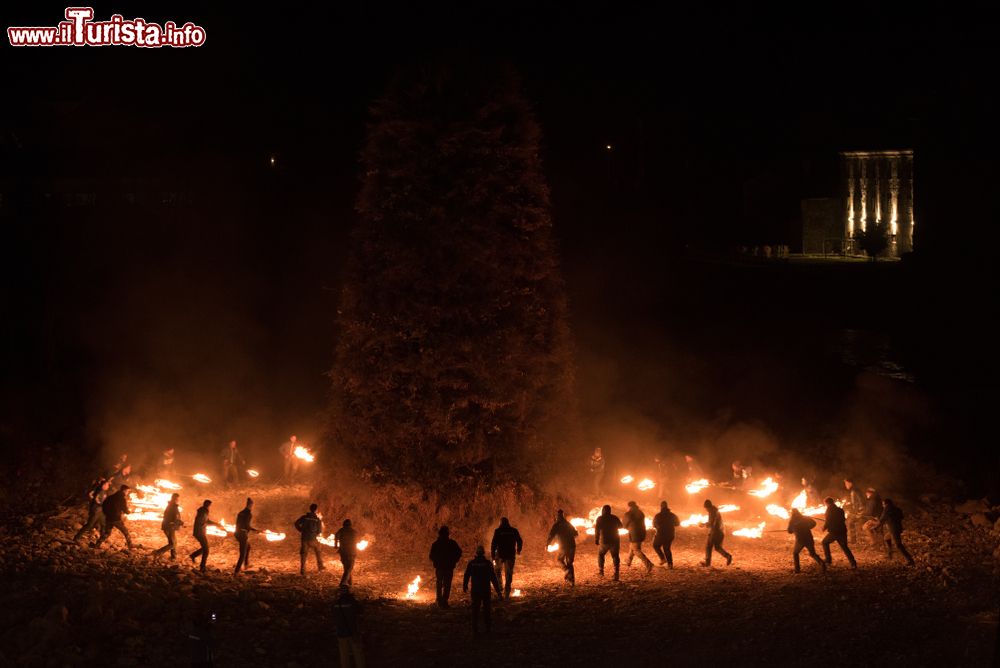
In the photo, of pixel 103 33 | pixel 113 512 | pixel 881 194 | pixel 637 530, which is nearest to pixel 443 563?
pixel 637 530

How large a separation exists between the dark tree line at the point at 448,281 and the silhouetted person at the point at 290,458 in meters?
6.00

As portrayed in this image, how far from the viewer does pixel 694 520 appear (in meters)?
22.5

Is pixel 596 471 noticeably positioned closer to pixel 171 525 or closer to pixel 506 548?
pixel 506 548

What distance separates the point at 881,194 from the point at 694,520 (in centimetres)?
4192

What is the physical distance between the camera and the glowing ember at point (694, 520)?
2208 cm

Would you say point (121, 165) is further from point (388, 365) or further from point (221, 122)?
point (388, 365)

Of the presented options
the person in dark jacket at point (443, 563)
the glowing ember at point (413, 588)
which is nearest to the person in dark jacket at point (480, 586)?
the person in dark jacket at point (443, 563)

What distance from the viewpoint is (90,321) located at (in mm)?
39531

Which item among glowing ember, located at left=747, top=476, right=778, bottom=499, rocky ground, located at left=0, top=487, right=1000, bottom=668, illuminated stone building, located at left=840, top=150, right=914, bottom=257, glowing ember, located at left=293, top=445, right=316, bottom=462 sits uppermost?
illuminated stone building, located at left=840, top=150, right=914, bottom=257

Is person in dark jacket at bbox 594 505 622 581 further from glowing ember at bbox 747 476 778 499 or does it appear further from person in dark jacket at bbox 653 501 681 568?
glowing ember at bbox 747 476 778 499

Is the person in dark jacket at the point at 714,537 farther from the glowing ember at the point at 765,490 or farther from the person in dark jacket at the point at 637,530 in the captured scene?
the glowing ember at the point at 765,490

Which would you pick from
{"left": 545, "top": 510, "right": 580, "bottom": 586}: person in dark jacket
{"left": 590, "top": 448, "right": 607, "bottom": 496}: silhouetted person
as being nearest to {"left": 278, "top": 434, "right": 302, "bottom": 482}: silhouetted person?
{"left": 590, "top": 448, "right": 607, "bottom": 496}: silhouetted person

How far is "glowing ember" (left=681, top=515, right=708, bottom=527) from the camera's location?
72.4 feet

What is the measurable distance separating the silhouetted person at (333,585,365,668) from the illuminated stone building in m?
50.5
